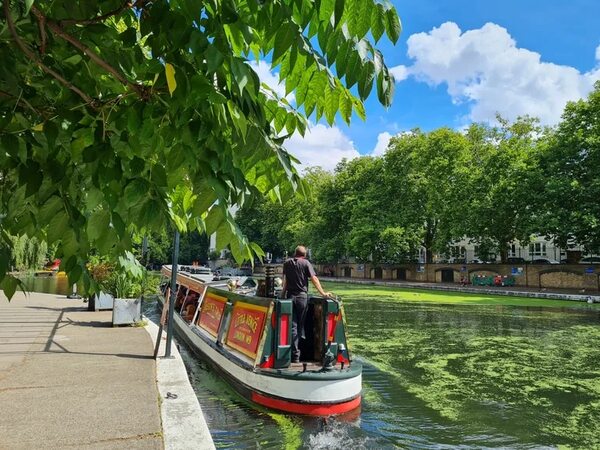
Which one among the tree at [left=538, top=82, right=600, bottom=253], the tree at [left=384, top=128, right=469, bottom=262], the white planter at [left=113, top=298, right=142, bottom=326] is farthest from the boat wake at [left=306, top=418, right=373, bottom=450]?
the tree at [left=384, top=128, right=469, bottom=262]

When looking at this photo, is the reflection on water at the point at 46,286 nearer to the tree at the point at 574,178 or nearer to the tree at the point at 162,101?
the tree at the point at 162,101

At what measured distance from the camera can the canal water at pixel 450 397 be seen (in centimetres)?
707

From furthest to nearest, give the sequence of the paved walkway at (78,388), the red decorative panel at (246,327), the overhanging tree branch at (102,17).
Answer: the red decorative panel at (246,327) < the paved walkway at (78,388) < the overhanging tree branch at (102,17)

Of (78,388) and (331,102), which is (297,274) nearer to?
(78,388)

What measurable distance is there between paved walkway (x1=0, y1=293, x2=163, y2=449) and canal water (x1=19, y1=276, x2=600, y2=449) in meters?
1.57

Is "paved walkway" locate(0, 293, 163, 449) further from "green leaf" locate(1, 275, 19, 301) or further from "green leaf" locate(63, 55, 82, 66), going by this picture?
"green leaf" locate(63, 55, 82, 66)

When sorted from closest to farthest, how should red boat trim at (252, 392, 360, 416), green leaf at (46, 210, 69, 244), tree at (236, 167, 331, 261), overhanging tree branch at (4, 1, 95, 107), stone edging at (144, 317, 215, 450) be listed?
overhanging tree branch at (4, 1, 95, 107), green leaf at (46, 210, 69, 244), stone edging at (144, 317, 215, 450), red boat trim at (252, 392, 360, 416), tree at (236, 167, 331, 261)

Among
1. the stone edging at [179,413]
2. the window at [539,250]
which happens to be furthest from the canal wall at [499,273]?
the window at [539,250]

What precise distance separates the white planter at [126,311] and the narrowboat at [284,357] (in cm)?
266

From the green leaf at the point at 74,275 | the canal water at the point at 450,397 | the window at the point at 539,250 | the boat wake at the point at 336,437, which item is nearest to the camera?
the green leaf at the point at 74,275

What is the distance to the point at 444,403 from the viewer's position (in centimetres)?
863

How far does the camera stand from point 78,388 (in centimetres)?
632

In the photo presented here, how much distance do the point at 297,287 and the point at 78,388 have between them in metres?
3.76

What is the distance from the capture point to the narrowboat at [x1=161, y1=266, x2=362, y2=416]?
307 inches
